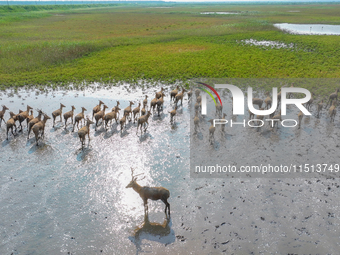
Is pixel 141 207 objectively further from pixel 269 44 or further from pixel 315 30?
pixel 315 30

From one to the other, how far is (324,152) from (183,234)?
28.8 ft

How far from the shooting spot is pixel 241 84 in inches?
933

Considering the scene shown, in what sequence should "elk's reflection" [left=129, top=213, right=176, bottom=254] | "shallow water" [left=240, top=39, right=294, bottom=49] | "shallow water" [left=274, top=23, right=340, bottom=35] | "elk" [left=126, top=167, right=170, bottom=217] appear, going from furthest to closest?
1. "shallow water" [left=274, top=23, right=340, bottom=35]
2. "shallow water" [left=240, top=39, right=294, bottom=49]
3. "elk" [left=126, top=167, right=170, bottom=217]
4. "elk's reflection" [left=129, top=213, right=176, bottom=254]

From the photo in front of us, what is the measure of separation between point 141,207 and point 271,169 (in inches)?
243

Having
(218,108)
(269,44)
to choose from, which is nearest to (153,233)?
(218,108)

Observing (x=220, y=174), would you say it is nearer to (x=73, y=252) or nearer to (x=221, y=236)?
(x=221, y=236)

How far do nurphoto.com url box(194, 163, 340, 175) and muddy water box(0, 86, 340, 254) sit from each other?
26.2 inches

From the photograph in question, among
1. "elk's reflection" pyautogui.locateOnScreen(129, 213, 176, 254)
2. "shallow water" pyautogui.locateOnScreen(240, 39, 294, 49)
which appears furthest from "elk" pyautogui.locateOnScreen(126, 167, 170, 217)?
"shallow water" pyautogui.locateOnScreen(240, 39, 294, 49)

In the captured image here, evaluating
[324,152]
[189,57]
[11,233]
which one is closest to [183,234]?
[11,233]

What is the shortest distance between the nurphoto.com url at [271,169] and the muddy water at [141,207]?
67cm

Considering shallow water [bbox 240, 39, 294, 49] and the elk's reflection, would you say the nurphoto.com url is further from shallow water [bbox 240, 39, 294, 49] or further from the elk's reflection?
shallow water [bbox 240, 39, 294, 49]

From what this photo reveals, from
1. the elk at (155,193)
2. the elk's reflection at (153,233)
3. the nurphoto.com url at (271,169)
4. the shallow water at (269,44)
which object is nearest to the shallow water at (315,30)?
the shallow water at (269,44)

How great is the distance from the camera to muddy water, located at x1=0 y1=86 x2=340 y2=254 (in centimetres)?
845

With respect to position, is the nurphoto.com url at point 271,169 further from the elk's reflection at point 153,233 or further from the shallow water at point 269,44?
the shallow water at point 269,44
